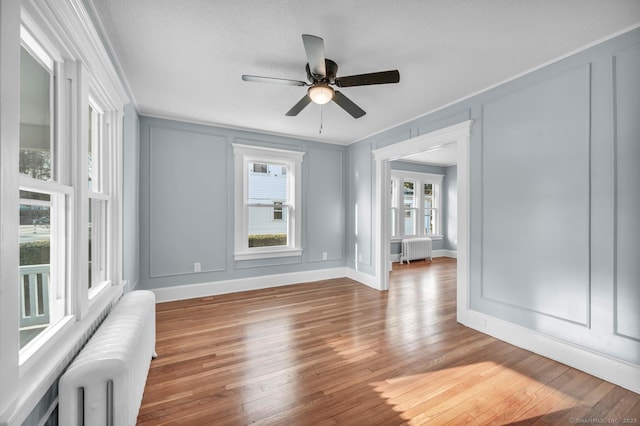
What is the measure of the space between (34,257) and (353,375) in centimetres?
217

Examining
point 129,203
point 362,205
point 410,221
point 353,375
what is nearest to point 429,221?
point 410,221

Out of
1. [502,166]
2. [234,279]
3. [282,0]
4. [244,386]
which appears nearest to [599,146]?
[502,166]

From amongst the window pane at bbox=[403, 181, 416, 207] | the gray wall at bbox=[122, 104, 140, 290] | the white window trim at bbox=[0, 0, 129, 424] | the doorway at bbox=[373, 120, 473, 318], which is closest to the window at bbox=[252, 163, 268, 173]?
the gray wall at bbox=[122, 104, 140, 290]

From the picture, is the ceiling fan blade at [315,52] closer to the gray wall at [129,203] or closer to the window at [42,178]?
the window at [42,178]

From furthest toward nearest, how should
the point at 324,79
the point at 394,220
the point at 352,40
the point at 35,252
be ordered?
the point at 394,220, the point at 324,79, the point at 352,40, the point at 35,252

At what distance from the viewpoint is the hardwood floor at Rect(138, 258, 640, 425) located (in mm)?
1729

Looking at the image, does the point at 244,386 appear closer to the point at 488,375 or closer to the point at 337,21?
the point at 488,375

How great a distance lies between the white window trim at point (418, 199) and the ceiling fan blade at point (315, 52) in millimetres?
5258

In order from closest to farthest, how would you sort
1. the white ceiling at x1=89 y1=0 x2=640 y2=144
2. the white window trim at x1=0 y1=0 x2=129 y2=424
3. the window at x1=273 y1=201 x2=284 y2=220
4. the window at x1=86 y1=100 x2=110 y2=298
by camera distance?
the white window trim at x1=0 y1=0 x2=129 y2=424 → the white ceiling at x1=89 y1=0 x2=640 y2=144 → the window at x1=86 y1=100 x2=110 y2=298 → the window at x1=273 y1=201 x2=284 y2=220

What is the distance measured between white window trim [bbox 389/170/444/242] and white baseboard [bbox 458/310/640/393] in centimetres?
419

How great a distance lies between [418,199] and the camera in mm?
7648

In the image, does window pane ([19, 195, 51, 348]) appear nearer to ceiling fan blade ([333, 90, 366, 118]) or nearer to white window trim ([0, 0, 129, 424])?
white window trim ([0, 0, 129, 424])

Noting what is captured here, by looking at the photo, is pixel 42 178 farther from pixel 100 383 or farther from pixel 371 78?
pixel 371 78

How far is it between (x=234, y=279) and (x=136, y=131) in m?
2.43
